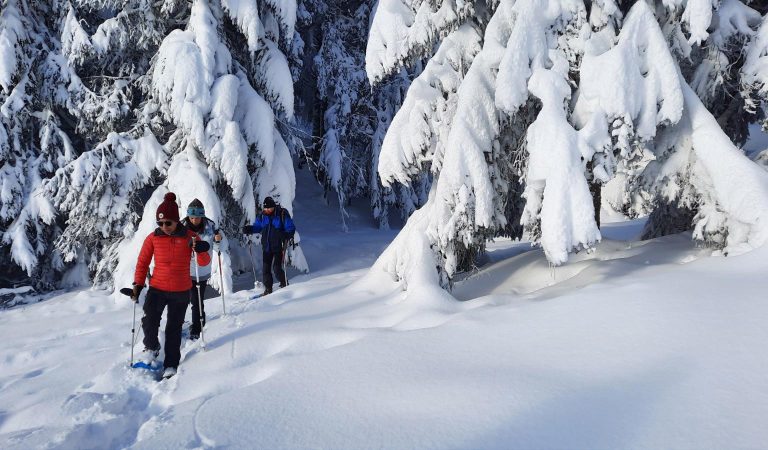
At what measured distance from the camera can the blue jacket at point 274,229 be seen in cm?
899

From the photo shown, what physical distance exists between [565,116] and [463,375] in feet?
10.5

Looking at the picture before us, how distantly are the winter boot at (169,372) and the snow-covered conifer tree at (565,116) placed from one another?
3.09 metres

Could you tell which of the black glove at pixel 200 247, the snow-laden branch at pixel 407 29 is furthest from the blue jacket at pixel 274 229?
the snow-laden branch at pixel 407 29

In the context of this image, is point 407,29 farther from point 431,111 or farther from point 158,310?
point 158,310

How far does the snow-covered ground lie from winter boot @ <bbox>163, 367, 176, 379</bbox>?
14cm

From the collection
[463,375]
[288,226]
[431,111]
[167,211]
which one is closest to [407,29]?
[431,111]

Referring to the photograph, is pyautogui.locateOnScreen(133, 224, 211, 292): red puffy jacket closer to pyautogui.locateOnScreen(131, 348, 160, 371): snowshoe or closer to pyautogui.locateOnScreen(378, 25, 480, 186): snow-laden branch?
pyautogui.locateOnScreen(131, 348, 160, 371): snowshoe

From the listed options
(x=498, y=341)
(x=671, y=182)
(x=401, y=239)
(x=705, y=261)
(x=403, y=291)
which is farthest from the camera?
(x=401, y=239)

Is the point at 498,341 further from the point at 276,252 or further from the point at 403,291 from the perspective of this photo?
the point at 276,252

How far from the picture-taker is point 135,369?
512 centimetres

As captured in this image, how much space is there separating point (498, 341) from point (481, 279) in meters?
3.50

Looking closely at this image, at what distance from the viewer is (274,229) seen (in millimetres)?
9000

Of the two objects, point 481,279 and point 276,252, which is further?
point 276,252

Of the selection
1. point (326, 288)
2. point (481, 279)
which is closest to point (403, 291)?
point (481, 279)
